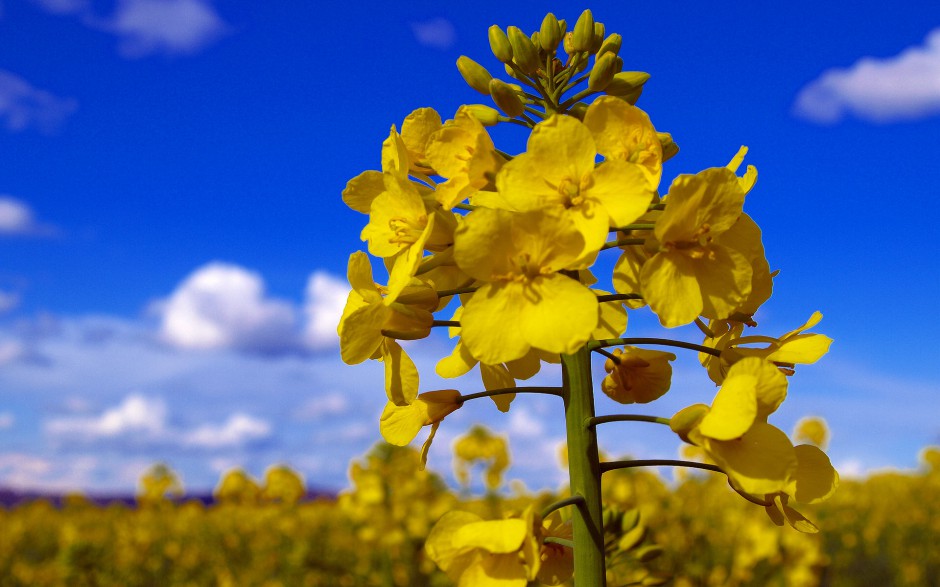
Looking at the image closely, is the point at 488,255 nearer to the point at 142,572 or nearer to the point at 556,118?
the point at 556,118

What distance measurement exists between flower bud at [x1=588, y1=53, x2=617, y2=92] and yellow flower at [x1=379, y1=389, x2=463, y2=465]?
2.80ft

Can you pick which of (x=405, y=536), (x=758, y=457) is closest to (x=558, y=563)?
(x=758, y=457)

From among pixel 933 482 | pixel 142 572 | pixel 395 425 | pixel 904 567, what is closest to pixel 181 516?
pixel 142 572

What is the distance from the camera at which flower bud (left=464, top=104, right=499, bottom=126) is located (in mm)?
1911

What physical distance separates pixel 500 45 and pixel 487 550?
1304 millimetres

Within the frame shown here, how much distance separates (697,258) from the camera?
5.49 ft

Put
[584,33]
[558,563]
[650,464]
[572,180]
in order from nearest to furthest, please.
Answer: [572,180]
[650,464]
[558,563]
[584,33]

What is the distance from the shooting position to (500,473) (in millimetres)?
7652

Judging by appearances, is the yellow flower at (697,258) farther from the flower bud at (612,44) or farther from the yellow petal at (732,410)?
the flower bud at (612,44)

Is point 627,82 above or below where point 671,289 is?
above

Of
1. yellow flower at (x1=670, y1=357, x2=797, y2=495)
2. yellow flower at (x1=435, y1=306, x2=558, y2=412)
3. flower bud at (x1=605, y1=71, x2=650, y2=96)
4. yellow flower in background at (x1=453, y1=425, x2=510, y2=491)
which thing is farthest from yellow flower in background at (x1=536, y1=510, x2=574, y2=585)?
yellow flower in background at (x1=453, y1=425, x2=510, y2=491)

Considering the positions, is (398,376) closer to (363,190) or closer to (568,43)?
(363,190)

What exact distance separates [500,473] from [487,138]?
6289 mm

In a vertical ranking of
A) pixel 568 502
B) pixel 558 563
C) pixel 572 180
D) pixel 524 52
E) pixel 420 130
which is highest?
pixel 524 52
